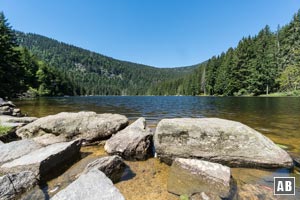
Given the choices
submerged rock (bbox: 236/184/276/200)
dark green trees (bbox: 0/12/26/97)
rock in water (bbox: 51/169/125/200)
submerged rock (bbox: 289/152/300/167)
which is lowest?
submerged rock (bbox: 236/184/276/200)

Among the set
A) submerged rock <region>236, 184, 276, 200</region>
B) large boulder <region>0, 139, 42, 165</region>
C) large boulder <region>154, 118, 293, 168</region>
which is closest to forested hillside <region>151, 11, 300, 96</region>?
large boulder <region>154, 118, 293, 168</region>

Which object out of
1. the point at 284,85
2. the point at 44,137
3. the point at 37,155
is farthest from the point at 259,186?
the point at 284,85

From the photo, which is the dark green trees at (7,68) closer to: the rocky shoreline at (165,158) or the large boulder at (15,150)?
the rocky shoreline at (165,158)

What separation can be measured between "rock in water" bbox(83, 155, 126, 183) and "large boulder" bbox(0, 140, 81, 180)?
841 mm

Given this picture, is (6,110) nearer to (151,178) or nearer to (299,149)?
(151,178)

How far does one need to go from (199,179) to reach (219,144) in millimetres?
1321

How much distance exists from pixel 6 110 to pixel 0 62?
63.8 ft

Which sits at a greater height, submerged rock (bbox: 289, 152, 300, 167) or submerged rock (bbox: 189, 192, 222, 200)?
submerged rock (bbox: 189, 192, 222, 200)

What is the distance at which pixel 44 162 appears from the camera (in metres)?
3.98

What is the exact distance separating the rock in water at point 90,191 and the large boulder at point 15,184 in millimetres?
922

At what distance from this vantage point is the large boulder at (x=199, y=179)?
12.0 feet

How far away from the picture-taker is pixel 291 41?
54500 millimetres

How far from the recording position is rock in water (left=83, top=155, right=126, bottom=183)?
156 inches

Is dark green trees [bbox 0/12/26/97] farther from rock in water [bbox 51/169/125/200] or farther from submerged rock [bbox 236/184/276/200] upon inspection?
submerged rock [bbox 236/184/276/200]
